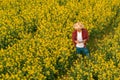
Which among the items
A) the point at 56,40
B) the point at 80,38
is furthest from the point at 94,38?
the point at 80,38

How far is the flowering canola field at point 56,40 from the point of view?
9.60 m

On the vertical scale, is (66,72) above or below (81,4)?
below

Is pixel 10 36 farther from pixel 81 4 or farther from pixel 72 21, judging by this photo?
pixel 81 4

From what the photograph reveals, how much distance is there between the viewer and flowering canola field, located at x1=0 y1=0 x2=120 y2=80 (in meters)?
9.60

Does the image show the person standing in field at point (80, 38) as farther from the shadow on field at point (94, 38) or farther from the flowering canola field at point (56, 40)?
the shadow on field at point (94, 38)

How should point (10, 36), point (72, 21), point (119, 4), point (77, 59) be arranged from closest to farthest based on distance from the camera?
1. point (77, 59)
2. point (10, 36)
3. point (72, 21)
4. point (119, 4)

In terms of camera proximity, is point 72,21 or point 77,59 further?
point 72,21

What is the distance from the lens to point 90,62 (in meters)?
9.79

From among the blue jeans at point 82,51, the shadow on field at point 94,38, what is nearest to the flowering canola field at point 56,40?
the shadow on field at point 94,38

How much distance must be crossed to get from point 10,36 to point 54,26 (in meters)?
1.53

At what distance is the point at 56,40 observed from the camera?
1078cm

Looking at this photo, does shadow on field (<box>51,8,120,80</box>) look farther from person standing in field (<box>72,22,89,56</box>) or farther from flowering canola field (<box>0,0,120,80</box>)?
person standing in field (<box>72,22,89,56</box>)

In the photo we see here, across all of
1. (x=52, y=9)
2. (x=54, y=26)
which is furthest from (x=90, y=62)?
(x=52, y=9)

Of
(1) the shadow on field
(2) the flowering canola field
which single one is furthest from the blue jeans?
(1) the shadow on field
